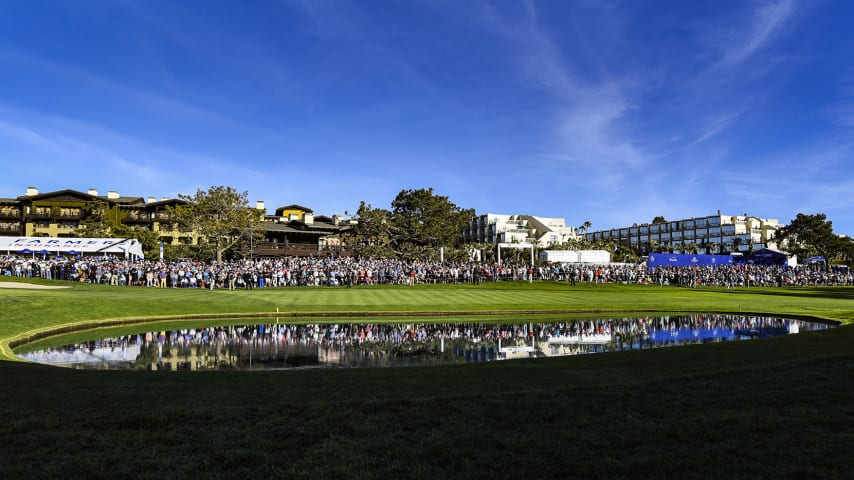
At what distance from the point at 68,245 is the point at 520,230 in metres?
141

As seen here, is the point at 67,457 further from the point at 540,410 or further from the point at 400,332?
the point at 400,332

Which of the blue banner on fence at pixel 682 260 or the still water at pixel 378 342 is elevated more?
the blue banner on fence at pixel 682 260

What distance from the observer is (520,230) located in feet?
586

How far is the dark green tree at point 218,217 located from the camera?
67000mm

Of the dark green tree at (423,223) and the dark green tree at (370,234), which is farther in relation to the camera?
the dark green tree at (423,223)

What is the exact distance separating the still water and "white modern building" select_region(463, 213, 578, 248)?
144773 mm

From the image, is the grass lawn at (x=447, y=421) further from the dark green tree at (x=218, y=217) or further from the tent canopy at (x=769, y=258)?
the tent canopy at (x=769, y=258)

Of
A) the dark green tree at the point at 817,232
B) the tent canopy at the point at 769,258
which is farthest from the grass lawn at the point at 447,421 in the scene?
the dark green tree at the point at 817,232

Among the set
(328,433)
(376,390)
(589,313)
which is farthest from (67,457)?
(589,313)

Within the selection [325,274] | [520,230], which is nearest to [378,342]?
[325,274]

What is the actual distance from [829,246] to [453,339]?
388ft

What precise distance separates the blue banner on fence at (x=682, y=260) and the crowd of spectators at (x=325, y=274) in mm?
15358

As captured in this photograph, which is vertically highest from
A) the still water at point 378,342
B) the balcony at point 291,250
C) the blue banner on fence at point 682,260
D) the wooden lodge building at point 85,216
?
the wooden lodge building at point 85,216

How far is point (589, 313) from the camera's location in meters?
29.0
